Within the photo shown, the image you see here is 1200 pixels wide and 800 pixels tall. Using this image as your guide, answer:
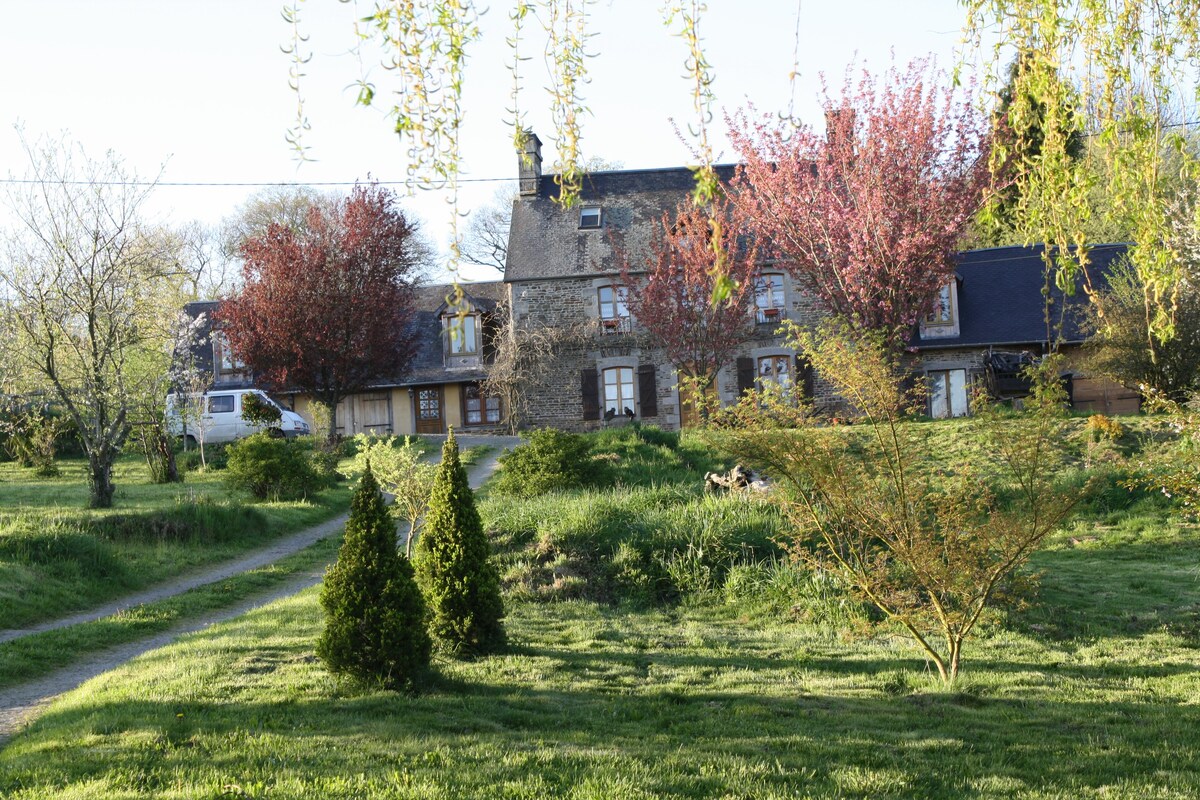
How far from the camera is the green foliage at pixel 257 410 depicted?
27422mm

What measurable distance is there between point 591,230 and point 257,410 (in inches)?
405

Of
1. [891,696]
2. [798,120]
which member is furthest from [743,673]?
[798,120]

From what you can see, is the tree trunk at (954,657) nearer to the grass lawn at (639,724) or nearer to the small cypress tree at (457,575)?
the grass lawn at (639,724)

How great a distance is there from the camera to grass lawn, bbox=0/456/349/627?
1126cm

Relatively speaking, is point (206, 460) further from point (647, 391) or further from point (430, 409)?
point (647, 391)

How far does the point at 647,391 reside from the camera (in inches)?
1129

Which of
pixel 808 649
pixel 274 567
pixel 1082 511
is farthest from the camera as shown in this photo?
pixel 1082 511

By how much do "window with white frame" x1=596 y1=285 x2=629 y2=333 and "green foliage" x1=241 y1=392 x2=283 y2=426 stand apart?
9.16 meters

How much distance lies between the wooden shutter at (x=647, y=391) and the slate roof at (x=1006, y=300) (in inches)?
272

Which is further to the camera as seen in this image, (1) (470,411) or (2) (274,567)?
(1) (470,411)

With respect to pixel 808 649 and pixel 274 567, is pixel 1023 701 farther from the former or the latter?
pixel 274 567

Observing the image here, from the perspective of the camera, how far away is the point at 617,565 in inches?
460

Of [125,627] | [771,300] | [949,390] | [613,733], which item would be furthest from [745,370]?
[613,733]

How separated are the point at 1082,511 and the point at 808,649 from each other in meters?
8.10
